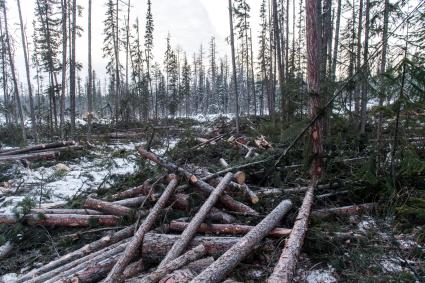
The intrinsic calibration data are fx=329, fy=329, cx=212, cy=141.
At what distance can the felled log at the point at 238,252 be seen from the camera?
139 inches

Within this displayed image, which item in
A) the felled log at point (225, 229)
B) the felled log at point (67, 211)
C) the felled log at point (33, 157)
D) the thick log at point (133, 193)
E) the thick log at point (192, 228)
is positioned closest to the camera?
the thick log at point (192, 228)

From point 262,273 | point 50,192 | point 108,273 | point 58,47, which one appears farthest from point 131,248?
point 58,47

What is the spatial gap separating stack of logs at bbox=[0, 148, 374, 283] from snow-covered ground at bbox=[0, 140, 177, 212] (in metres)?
1.66

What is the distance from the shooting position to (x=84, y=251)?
4.98 meters

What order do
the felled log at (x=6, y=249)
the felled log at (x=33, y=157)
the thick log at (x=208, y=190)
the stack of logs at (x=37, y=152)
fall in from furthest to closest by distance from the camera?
the stack of logs at (x=37, y=152) → the felled log at (x=33, y=157) → the thick log at (x=208, y=190) → the felled log at (x=6, y=249)

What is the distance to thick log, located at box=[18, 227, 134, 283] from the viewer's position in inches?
181

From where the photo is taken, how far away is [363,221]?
5109mm

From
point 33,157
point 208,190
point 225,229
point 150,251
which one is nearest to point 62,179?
point 33,157

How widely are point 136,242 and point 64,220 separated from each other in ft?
7.29

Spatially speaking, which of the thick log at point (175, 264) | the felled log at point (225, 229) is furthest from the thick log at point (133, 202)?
the thick log at point (175, 264)

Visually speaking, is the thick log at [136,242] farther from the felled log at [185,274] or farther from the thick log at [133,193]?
the thick log at [133,193]

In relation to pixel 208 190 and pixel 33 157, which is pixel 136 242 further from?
pixel 33 157

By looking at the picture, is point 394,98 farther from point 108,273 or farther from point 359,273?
point 108,273

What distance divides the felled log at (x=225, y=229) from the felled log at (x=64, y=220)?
4.49 feet
